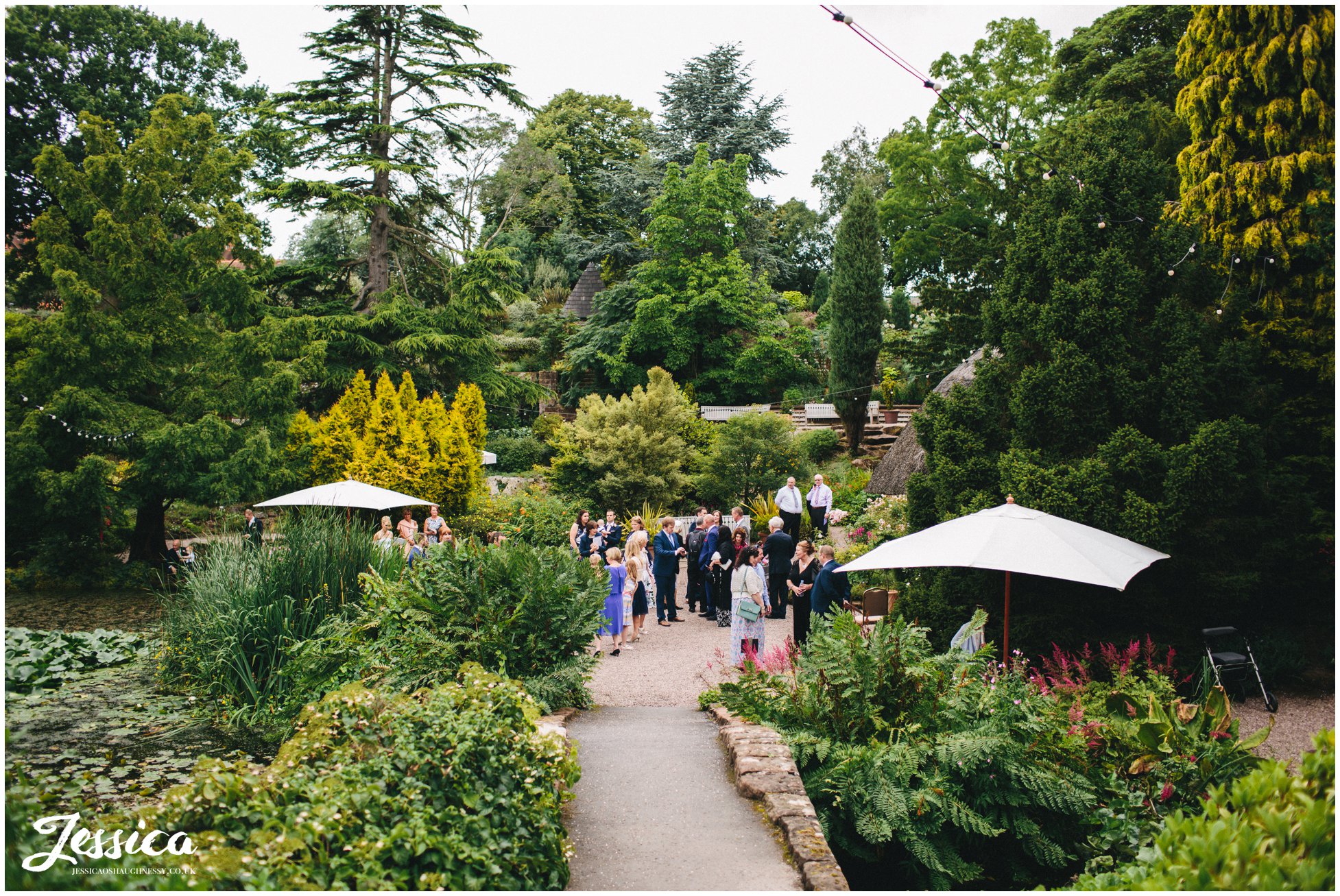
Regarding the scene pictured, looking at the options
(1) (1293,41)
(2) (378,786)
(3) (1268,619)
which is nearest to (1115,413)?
(3) (1268,619)

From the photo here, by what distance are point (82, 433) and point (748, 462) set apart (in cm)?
1218

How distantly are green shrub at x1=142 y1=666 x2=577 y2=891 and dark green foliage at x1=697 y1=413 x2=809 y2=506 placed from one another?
14.7 meters

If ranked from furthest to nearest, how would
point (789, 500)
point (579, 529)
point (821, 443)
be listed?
point (821, 443)
point (789, 500)
point (579, 529)

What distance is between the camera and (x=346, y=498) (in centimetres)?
1297

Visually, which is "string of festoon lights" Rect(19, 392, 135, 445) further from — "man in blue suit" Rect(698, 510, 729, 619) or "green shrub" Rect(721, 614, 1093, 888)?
"green shrub" Rect(721, 614, 1093, 888)

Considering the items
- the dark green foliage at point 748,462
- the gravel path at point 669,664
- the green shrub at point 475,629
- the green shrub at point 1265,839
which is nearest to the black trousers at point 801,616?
the gravel path at point 669,664

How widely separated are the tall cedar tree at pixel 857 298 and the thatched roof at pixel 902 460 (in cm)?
567

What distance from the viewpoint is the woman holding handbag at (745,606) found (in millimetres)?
8734

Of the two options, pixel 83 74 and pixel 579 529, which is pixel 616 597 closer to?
pixel 579 529

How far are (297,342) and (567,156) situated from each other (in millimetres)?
28792

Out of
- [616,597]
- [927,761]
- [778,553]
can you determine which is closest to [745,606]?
[616,597]

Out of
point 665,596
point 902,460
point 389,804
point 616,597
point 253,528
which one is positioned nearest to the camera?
point 389,804

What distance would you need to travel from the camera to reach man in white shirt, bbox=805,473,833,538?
15430 mm

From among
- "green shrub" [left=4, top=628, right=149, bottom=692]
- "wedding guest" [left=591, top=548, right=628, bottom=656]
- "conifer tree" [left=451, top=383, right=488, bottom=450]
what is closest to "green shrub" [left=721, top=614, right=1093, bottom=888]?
"wedding guest" [left=591, top=548, right=628, bottom=656]
